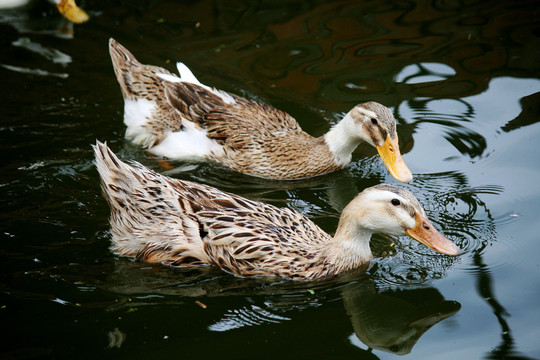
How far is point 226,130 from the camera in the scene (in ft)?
25.3

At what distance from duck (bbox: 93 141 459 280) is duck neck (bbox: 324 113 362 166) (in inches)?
69.3

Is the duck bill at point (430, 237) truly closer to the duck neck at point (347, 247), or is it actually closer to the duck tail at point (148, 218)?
the duck neck at point (347, 247)

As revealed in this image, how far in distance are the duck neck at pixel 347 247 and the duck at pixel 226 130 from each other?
1746mm

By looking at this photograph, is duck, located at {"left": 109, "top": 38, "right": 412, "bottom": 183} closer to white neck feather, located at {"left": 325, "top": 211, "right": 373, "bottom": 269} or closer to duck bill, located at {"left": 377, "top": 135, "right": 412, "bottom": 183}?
duck bill, located at {"left": 377, "top": 135, "right": 412, "bottom": 183}

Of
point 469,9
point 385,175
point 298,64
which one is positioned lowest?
point 385,175

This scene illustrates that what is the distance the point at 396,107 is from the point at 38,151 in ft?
14.3

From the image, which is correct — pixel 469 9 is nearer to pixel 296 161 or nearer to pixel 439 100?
pixel 439 100

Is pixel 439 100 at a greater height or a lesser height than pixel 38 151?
greater

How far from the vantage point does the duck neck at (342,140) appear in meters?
7.53

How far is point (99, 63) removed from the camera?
9.57 metres

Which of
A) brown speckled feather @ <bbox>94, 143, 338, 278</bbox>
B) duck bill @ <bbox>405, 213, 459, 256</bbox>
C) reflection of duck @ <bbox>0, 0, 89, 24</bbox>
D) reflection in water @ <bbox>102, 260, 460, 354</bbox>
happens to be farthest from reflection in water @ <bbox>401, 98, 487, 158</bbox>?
reflection of duck @ <bbox>0, 0, 89, 24</bbox>

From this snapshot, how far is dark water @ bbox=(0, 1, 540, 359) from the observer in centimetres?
499

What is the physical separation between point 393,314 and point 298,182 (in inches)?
104

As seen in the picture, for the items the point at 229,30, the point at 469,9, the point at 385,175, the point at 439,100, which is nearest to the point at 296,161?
the point at 385,175
